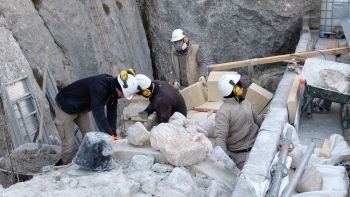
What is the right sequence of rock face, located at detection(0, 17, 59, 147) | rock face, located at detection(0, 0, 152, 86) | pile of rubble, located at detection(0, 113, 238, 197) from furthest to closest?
rock face, located at detection(0, 0, 152, 86)
rock face, located at detection(0, 17, 59, 147)
pile of rubble, located at detection(0, 113, 238, 197)

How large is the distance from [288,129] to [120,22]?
7.04 metres

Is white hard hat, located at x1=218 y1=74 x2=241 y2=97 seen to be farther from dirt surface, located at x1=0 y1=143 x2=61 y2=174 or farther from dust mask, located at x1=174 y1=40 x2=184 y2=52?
dust mask, located at x1=174 y1=40 x2=184 y2=52

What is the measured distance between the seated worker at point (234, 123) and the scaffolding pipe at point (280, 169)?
0.70 meters

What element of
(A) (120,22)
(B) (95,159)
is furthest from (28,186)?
(A) (120,22)

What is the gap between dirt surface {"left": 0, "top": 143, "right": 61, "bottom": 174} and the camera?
7.33m

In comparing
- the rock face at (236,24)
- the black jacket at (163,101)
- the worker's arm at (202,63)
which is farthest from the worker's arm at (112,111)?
the rock face at (236,24)

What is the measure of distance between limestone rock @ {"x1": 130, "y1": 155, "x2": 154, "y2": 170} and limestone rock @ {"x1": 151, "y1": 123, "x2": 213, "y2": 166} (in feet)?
0.57

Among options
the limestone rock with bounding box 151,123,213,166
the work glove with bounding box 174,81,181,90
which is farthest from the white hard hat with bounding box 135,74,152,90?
the work glove with bounding box 174,81,181,90

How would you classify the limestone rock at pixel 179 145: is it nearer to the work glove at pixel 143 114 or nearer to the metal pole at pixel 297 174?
the metal pole at pixel 297 174

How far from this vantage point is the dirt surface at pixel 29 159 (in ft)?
24.0

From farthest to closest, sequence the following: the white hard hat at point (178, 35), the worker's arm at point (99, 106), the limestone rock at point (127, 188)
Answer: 1. the white hard hat at point (178, 35)
2. the worker's arm at point (99, 106)
3. the limestone rock at point (127, 188)

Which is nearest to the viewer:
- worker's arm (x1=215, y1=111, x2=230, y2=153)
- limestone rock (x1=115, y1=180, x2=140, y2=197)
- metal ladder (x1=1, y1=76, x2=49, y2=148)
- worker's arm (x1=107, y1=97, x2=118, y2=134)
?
limestone rock (x1=115, y1=180, x2=140, y2=197)

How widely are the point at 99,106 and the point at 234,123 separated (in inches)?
73.2

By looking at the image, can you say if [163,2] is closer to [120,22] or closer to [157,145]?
[120,22]
